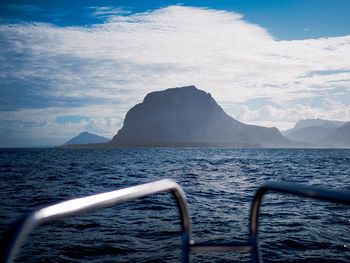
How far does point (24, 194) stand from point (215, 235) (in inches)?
466

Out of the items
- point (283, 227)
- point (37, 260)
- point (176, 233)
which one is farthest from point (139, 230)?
point (283, 227)

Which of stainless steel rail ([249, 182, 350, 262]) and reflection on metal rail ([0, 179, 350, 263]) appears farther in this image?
stainless steel rail ([249, 182, 350, 262])

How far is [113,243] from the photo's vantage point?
7.81m

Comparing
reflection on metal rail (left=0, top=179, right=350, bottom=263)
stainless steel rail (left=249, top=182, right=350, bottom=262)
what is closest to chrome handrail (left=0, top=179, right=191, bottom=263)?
reflection on metal rail (left=0, top=179, right=350, bottom=263)

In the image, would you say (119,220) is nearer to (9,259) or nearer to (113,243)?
(113,243)

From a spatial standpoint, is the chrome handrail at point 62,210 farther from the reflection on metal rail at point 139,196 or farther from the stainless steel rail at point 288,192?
the stainless steel rail at point 288,192

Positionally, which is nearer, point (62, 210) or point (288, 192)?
point (62, 210)

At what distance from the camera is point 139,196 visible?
5.37 feet

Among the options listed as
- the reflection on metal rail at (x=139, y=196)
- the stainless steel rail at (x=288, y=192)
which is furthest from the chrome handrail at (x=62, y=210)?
the stainless steel rail at (x=288, y=192)

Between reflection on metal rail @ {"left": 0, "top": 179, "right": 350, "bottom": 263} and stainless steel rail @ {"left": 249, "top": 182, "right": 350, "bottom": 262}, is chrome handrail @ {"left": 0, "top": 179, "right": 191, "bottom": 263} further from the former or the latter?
stainless steel rail @ {"left": 249, "top": 182, "right": 350, "bottom": 262}

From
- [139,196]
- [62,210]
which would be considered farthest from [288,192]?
[62,210]

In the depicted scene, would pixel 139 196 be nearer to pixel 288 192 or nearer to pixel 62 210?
pixel 62 210

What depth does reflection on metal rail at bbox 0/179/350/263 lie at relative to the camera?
972 millimetres

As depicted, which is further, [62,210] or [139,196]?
[139,196]
